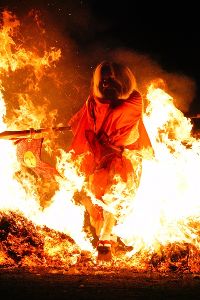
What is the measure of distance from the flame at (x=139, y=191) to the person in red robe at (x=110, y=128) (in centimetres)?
18

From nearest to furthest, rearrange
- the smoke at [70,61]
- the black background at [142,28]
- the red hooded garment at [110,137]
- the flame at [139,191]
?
the flame at [139,191] → the red hooded garment at [110,137] → the smoke at [70,61] → the black background at [142,28]

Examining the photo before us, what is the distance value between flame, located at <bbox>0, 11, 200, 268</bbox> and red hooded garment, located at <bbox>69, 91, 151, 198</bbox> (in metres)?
0.18

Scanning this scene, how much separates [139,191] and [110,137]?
103 cm

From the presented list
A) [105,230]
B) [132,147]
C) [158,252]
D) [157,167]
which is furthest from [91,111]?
[158,252]

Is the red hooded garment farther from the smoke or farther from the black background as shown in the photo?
the black background

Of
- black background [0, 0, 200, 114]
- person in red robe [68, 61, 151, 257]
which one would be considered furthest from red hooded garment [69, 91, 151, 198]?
black background [0, 0, 200, 114]

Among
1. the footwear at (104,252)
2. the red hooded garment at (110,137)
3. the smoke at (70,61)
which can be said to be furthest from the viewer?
the smoke at (70,61)

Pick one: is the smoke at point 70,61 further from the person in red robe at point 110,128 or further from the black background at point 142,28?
the person in red robe at point 110,128

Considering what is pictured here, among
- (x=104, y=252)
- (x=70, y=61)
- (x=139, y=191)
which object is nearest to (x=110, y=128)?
(x=139, y=191)

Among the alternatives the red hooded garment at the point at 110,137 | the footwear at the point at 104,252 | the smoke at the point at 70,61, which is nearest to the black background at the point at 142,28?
the smoke at the point at 70,61

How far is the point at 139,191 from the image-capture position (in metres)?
7.46

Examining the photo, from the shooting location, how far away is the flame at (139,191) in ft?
22.3

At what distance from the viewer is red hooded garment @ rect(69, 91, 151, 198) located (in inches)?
283

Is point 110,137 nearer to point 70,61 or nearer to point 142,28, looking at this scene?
point 70,61
